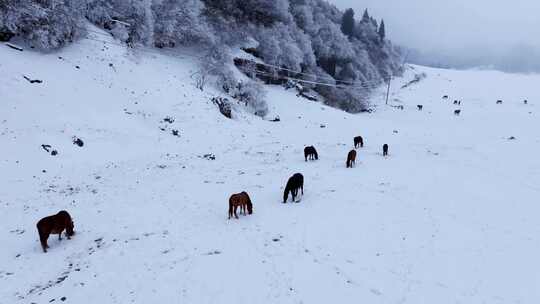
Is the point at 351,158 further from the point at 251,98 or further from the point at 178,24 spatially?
the point at 178,24

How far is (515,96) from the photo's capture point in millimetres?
67812

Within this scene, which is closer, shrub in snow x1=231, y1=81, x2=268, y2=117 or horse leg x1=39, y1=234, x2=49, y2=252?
horse leg x1=39, y1=234, x2=49, y2=252

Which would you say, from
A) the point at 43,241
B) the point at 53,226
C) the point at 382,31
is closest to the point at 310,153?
the point at 53,226

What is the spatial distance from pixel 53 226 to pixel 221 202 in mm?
6378

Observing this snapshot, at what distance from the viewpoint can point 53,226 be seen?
11766 millimetres

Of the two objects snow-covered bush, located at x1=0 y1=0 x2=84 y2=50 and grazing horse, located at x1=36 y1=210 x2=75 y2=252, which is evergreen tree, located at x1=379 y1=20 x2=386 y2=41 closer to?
snow-covered bush, located at x1=0 y1=0 x2=84 y2=50

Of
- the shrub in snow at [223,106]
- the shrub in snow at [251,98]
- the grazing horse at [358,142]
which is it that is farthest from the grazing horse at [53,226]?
the shrub in snow at [251,98]

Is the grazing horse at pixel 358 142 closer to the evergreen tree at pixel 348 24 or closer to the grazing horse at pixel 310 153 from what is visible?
the grazing horse at pixel 310 153

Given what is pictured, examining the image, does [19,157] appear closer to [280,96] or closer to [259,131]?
[259,131]

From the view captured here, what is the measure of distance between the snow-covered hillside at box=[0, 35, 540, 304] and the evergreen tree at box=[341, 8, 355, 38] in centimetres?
5130

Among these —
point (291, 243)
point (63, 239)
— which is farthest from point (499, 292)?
point (63, 239)

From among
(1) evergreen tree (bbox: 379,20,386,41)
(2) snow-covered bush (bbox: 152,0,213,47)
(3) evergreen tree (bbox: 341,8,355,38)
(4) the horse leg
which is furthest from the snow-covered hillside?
(1) evergreen tree (bbox: 379,20,386,41)

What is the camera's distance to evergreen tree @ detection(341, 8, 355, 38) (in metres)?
78.9

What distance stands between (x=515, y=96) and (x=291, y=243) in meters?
73.9
